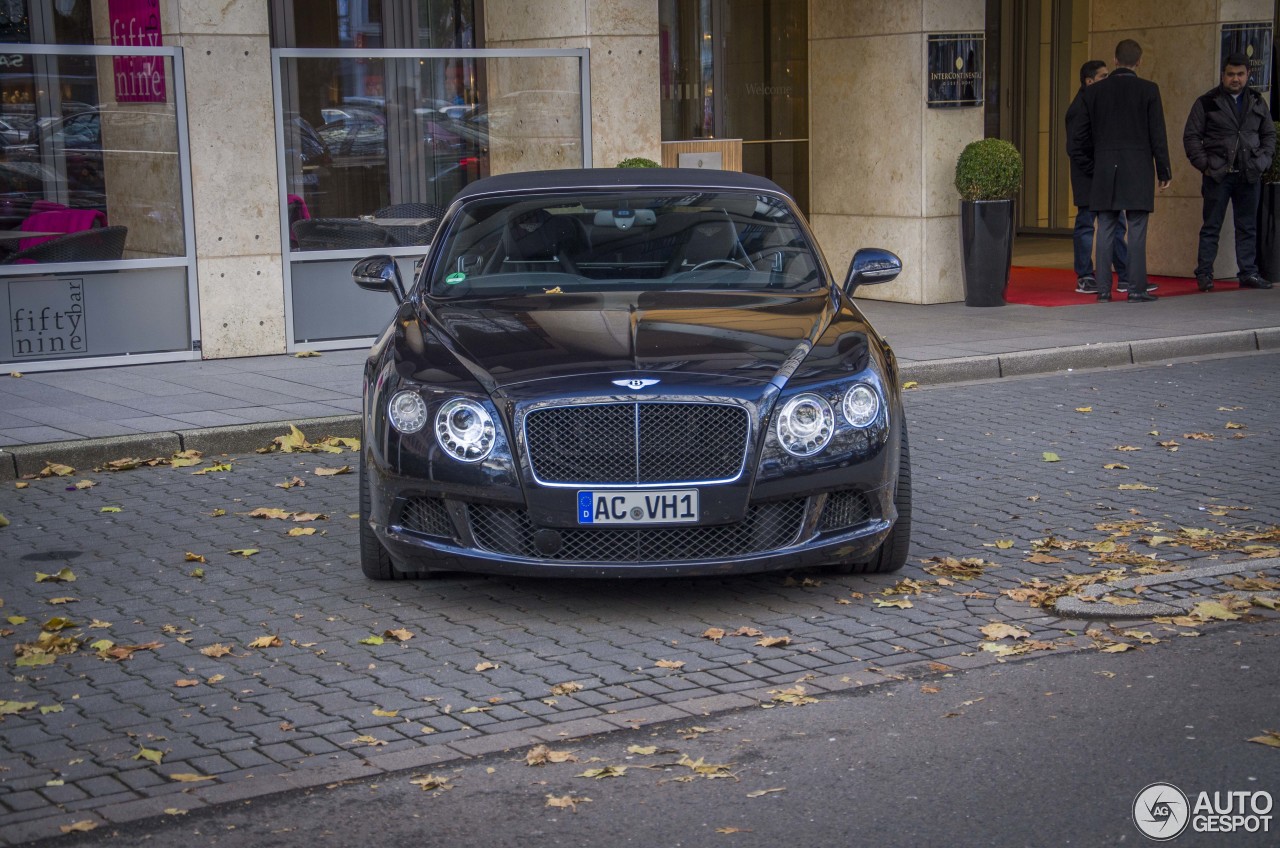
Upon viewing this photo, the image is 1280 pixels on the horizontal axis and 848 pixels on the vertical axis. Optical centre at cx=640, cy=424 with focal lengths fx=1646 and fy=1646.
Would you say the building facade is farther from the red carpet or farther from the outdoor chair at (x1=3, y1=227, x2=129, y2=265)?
the red carpet

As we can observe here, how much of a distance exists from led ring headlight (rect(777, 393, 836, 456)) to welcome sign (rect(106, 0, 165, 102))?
26.3 ft

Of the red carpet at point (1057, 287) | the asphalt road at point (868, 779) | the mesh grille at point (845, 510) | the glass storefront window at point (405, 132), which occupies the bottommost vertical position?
the asphalt road at point (868, 779)

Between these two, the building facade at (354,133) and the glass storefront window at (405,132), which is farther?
the glass storefront window at (405,132)

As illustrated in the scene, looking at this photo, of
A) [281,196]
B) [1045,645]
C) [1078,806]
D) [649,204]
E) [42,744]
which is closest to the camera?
[1078,806]

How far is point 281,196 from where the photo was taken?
12.7m

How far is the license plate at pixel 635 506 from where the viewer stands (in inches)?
223

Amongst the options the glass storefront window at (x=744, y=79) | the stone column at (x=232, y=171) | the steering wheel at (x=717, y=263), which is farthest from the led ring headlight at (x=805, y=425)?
the glass storefront window at (x=744, y=79)

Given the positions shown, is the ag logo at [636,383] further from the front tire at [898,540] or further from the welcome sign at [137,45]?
the welcome sign at [137,45]

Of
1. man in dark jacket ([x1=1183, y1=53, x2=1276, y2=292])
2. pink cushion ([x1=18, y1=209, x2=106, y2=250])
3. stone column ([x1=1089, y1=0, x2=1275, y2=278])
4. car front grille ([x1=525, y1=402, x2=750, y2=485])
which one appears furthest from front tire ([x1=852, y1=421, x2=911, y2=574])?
stone column ([x1=1089, y1=0, x2=1275, y2=278])

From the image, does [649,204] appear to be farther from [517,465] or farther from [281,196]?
[281,196]

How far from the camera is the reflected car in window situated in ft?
18.7

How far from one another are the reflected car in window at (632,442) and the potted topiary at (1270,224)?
10947 millimetres

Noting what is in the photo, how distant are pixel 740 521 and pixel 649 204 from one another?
6.77ft

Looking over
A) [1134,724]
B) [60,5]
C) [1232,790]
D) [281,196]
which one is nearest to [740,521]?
[1134,724]
